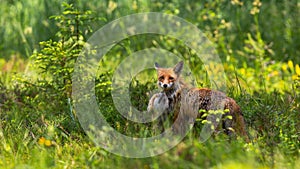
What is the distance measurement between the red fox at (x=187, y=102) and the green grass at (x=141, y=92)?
0.17 meters

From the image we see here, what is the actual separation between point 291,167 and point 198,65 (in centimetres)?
340

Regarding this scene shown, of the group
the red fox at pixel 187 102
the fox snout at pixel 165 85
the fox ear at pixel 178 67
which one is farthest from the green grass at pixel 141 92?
the fox ear at pixel 178 67

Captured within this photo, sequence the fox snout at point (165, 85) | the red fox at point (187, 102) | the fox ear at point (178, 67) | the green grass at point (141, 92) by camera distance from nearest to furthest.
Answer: the green grass at point (141, 92) < the red fox at point (187, 102) < the fox snout at point (165, 85) < the fox ear at point (178, 67)

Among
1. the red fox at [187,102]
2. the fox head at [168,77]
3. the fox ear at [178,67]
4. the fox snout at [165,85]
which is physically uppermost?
the fox ear at [178,67]

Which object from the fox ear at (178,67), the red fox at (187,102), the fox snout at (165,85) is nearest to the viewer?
the red fox at (187,102)

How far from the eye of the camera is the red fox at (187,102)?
4.46 m

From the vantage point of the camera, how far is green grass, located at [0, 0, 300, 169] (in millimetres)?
3934

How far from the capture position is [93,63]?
5.50 meters

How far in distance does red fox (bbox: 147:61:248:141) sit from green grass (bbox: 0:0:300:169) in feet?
0.57

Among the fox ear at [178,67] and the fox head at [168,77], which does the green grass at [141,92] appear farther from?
the fox ear at [178,67]

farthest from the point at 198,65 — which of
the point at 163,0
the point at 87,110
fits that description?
the point at 87,110

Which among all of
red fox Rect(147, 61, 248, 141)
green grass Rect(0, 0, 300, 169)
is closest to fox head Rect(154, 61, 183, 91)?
red fox Rect(147, 61, 248, 141)

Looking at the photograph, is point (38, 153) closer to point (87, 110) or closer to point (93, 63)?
point (87, 110)

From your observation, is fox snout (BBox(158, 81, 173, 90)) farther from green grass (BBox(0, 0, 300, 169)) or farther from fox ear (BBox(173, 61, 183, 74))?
green grass (BBox(0, 0, 300, 169))
